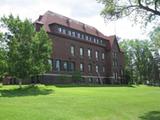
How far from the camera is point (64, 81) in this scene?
62.3m

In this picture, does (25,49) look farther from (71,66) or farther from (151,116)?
(71,66)

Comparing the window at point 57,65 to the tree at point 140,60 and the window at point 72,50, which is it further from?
the tree at point 140,60

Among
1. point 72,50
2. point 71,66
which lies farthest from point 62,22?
point 71,66

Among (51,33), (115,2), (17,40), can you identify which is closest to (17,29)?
(17,40)

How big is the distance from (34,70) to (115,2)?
48.4 ft

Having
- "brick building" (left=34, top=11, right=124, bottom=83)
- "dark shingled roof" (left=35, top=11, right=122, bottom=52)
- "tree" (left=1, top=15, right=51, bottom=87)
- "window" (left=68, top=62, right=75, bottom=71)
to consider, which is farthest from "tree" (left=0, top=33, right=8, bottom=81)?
"window" (left=68, top=62, right=75, bottom=71)

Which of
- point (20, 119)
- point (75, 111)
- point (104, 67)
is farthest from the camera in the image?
point (104, 67)

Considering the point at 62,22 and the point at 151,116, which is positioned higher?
the point at 62,22

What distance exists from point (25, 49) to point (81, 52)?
31669 millimetres

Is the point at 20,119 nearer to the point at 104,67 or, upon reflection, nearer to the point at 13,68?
the point at 13,68

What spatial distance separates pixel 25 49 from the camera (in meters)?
39.7

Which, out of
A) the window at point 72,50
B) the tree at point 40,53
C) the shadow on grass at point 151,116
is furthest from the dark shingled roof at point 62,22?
the shadow on grass at point 151,116

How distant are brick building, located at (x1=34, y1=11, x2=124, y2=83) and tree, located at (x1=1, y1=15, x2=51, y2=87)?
1615cm

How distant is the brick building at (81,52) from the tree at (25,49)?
16.2 metres
